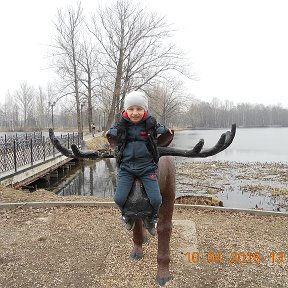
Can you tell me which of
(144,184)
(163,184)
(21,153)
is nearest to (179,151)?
(163,184)

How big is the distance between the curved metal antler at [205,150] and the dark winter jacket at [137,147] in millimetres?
286

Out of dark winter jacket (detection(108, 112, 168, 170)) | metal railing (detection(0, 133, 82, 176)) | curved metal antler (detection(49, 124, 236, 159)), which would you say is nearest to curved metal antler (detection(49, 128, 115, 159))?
curved metal antler (detection(49, 124, 236, 159))

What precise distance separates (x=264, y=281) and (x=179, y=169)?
13.9 m

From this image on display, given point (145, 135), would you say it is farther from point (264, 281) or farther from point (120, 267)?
point (264, 281)

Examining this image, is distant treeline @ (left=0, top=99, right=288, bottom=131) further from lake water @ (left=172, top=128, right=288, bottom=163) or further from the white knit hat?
the white knit hat

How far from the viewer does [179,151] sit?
3.19 metres

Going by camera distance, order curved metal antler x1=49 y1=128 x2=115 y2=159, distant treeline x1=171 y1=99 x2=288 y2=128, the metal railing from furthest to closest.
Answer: distant treeline x1=171 y1=99 x2=288 y2=128
the metal railing
curved metal antler x1=49 y1=128 x2=115 y2=159

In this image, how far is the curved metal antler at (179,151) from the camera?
2908 mm

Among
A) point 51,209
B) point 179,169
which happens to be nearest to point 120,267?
point 51,209

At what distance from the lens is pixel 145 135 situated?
118 inches
